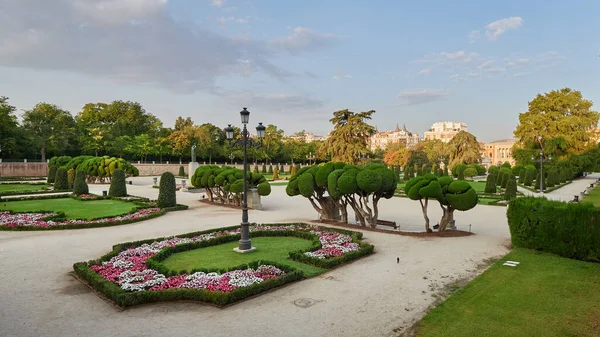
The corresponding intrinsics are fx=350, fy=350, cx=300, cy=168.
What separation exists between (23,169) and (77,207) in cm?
4102

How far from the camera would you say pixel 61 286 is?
8.52m

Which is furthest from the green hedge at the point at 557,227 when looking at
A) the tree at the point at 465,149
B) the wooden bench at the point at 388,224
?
the tree at the point at 465,149

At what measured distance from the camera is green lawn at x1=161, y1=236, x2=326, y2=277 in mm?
9893

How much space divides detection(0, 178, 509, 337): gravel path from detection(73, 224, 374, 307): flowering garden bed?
0.24 m

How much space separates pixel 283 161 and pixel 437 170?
4465cm

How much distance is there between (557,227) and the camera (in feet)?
35.4

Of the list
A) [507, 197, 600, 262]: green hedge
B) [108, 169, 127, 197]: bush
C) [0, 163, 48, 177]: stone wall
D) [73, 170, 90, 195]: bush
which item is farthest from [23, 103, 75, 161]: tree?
[507, 197, 600, 262]: green hedge

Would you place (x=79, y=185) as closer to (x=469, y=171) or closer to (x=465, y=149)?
(x=469, y=171)

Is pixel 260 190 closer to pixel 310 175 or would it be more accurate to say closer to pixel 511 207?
pixel 310 175

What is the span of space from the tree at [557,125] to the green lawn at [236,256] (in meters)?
48.0

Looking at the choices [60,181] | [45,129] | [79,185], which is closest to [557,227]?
[79,185]

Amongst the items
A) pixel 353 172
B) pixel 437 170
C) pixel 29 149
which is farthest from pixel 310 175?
pixel 29 149

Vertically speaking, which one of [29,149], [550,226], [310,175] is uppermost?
[29,149]

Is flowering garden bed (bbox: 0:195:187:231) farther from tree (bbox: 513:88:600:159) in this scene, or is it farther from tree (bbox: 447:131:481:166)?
tree (bbox: 447:131:481:166)
